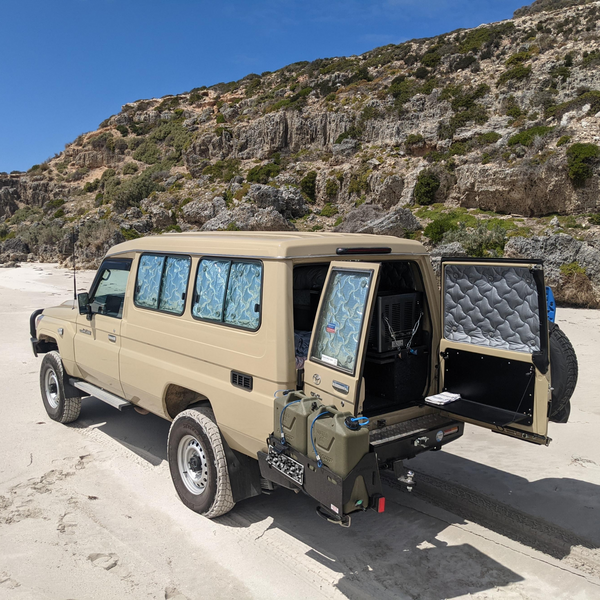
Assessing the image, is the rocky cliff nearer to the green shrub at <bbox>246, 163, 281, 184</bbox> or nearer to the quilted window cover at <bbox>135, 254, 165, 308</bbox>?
the green shrub at <bbox>246, 163, 281, 184</bbox>

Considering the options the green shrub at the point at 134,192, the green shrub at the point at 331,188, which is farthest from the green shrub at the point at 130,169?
the green shrub at the point at 331,188

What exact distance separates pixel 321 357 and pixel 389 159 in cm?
3016

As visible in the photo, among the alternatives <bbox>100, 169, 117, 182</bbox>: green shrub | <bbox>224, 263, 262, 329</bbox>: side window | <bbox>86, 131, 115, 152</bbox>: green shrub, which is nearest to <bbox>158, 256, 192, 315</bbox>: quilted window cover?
<bbox>224, 263, 262, 329</bbox>: side window

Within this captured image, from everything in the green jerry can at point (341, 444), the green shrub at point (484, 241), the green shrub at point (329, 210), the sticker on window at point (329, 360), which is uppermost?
the green shrub at point (329, 210)

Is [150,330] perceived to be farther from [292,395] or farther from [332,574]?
[332,574]

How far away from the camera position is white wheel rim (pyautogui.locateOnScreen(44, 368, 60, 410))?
7.05 meters

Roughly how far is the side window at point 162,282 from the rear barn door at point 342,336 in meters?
1.57

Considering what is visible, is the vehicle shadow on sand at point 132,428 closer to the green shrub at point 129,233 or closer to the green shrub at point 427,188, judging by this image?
the green shrub at point 427,188

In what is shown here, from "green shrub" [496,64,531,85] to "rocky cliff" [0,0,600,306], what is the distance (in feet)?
0.32

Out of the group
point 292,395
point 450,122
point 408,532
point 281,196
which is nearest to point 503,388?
point 408,532

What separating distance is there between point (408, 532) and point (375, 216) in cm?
2102

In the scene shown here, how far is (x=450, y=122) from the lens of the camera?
3231cm

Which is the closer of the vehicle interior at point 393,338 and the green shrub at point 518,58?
the vehicle interior at point 393,338

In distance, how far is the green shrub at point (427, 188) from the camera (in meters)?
26.5
